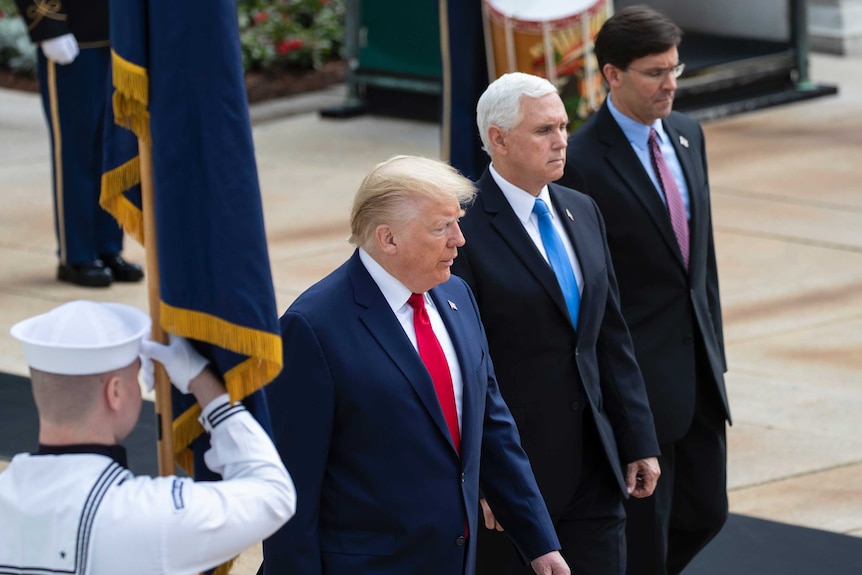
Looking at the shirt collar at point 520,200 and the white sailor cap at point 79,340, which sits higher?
the white sailor cap at point 79,340

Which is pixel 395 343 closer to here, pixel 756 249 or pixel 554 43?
pixel 554 43

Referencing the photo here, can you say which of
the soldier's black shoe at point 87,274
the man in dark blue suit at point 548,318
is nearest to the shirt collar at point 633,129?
the man in dark blue suit at point 548,318

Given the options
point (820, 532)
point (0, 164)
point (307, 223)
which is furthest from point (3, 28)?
point (820, 532)

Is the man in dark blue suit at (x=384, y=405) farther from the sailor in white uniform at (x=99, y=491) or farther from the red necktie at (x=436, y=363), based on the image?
the sailor in white uniform at (x=99, y=491)

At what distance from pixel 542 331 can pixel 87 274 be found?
5.11m

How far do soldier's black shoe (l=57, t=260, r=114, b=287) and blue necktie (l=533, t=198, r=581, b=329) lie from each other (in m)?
5.00

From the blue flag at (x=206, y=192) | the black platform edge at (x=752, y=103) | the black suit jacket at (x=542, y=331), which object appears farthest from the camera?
the black platform edge at (x=752, y=103)

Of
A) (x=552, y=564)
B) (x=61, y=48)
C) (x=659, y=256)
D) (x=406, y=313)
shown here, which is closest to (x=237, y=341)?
(x=406, y=313)

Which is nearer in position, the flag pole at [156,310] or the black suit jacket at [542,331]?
the flag pole at [156,310]

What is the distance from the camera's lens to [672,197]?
5.17 metres

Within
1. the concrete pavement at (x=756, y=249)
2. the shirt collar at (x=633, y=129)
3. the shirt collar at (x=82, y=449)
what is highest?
the shirt collar at (x=633, y=129)

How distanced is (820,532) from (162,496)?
3.73 meters

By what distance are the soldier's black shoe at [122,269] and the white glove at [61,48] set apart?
1.18 m

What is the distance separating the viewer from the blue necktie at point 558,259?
455 centimetres
